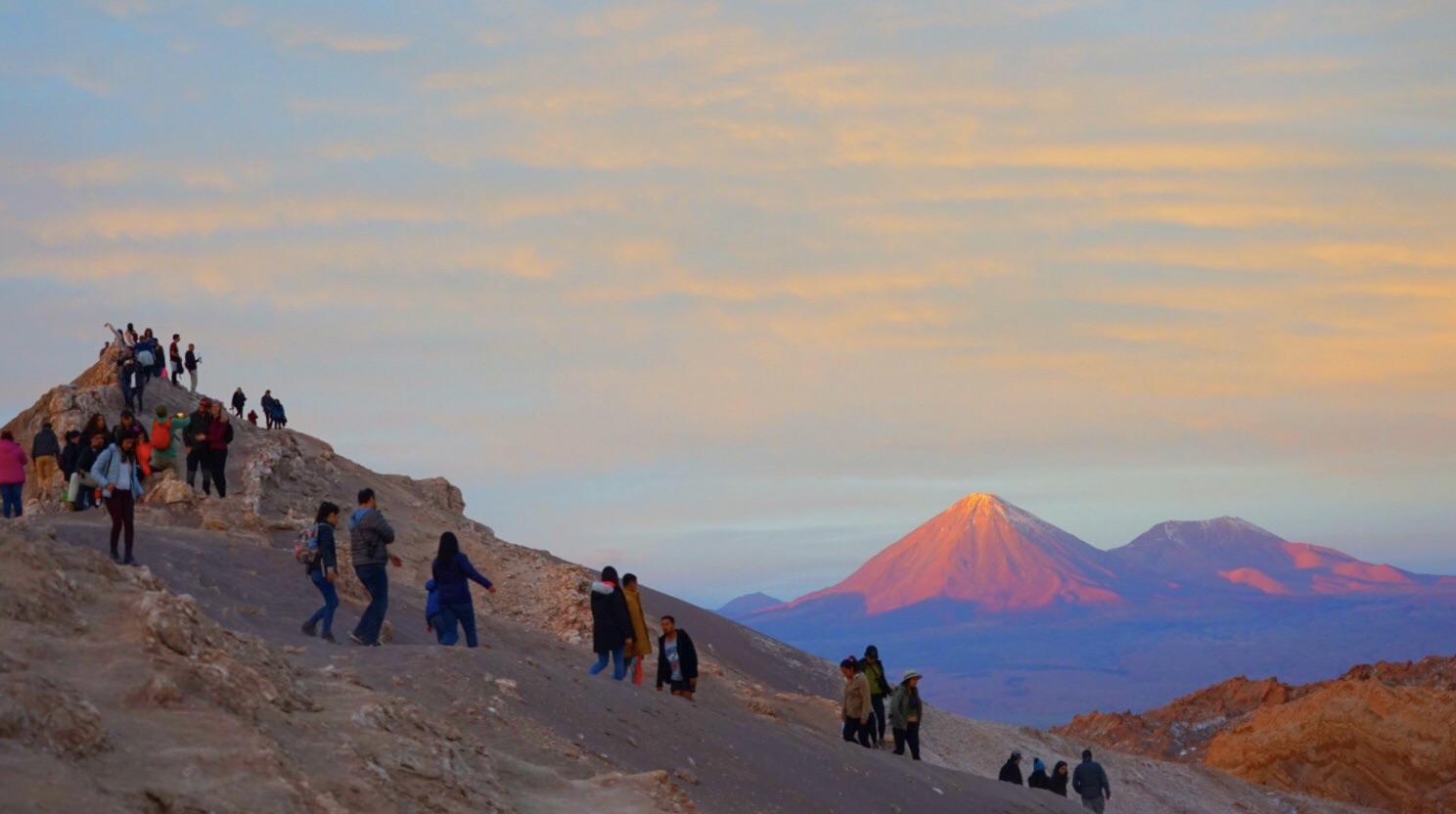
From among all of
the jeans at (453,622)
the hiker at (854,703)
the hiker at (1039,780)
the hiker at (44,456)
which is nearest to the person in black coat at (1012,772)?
the hiker at (1039,780)

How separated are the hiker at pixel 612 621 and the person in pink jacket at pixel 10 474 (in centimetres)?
900

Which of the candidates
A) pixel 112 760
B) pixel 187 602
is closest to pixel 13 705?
pixel 112 760

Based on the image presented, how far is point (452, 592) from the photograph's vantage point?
15.2 metres

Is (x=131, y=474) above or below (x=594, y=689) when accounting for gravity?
above

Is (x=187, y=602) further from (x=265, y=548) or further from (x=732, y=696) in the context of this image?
(x=732, y=696)

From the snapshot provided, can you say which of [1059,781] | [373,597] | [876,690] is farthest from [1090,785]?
[373,597]

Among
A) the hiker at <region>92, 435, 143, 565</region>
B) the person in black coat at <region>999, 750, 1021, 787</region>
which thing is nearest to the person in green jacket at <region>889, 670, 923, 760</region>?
the person in black coat at <region>999, 750, 1021, 787</region>

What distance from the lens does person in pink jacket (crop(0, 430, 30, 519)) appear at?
1958cm

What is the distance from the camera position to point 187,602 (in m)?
10.7

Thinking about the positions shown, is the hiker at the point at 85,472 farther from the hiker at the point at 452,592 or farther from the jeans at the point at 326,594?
the hiker at the point at 452,592

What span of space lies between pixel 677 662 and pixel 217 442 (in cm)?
1084

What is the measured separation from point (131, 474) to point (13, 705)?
303 inches

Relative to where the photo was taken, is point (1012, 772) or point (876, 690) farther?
point (1012, 772)

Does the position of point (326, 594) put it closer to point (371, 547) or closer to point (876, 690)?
point (371, 547)
